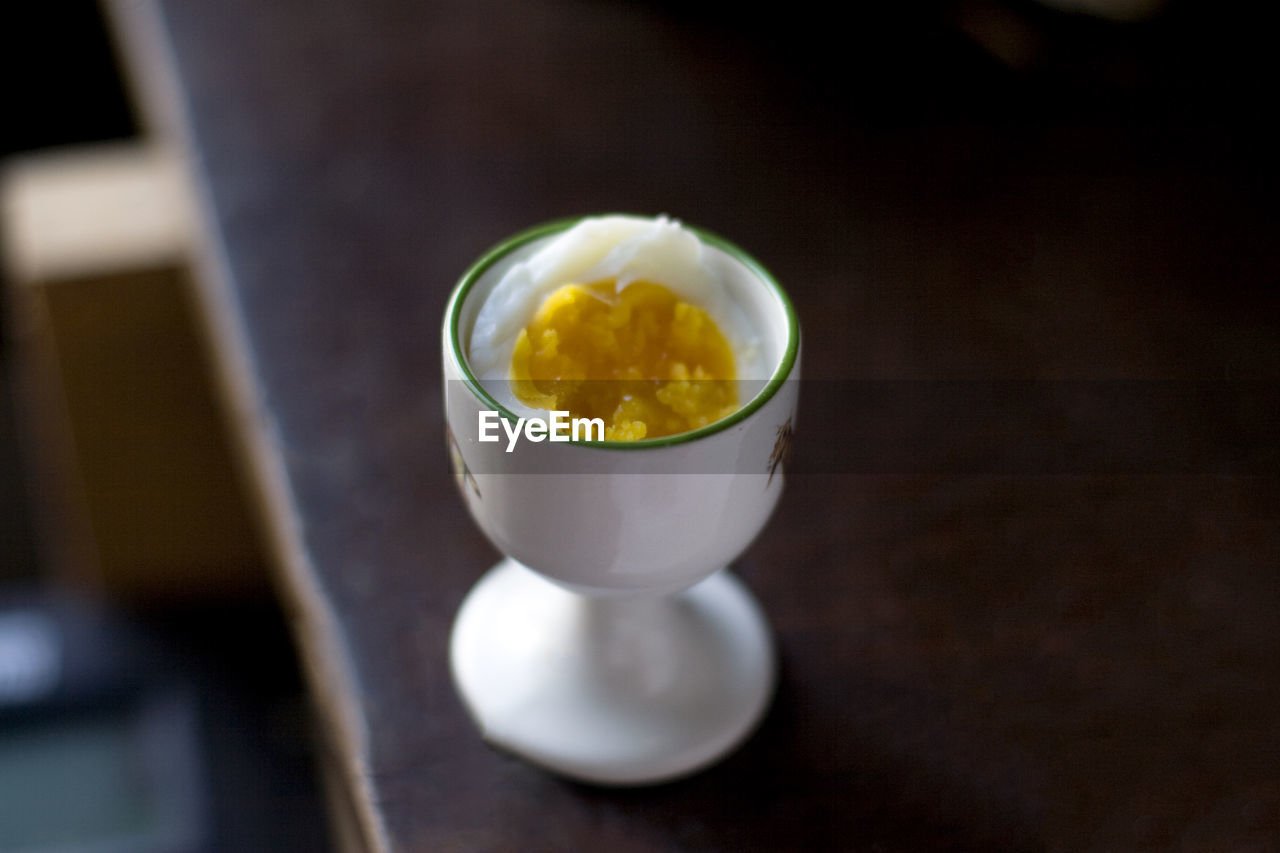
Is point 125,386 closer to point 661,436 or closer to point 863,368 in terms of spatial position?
point 863,368

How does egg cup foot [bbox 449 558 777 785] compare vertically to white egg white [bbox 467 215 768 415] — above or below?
below

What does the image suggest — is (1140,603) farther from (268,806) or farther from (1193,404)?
(268,806)

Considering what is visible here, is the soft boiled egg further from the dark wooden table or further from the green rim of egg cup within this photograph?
the dark wooden table

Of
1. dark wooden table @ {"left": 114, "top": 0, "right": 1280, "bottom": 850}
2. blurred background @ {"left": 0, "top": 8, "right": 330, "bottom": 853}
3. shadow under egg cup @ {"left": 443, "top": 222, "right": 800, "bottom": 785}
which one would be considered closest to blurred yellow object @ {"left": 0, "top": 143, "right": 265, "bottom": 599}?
blurred background @ {"left": 0, "top": 8, "right": 330, "bottom": 853}

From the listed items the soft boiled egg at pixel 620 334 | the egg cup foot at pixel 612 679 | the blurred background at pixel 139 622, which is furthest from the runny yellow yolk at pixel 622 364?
the blurred background at pixel 139 622

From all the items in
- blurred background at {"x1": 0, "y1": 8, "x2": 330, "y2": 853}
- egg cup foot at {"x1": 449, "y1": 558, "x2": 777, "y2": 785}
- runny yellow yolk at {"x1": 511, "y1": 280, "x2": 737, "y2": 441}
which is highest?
runny yellow yolk at {"x1": 511, "y1": 280, "x2": 737, "y2": 441}

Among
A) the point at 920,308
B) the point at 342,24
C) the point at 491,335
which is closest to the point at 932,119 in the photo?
the point at 920,308

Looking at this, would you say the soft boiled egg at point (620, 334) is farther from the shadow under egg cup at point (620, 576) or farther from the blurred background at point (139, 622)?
the blurred background at point (139, 622)
